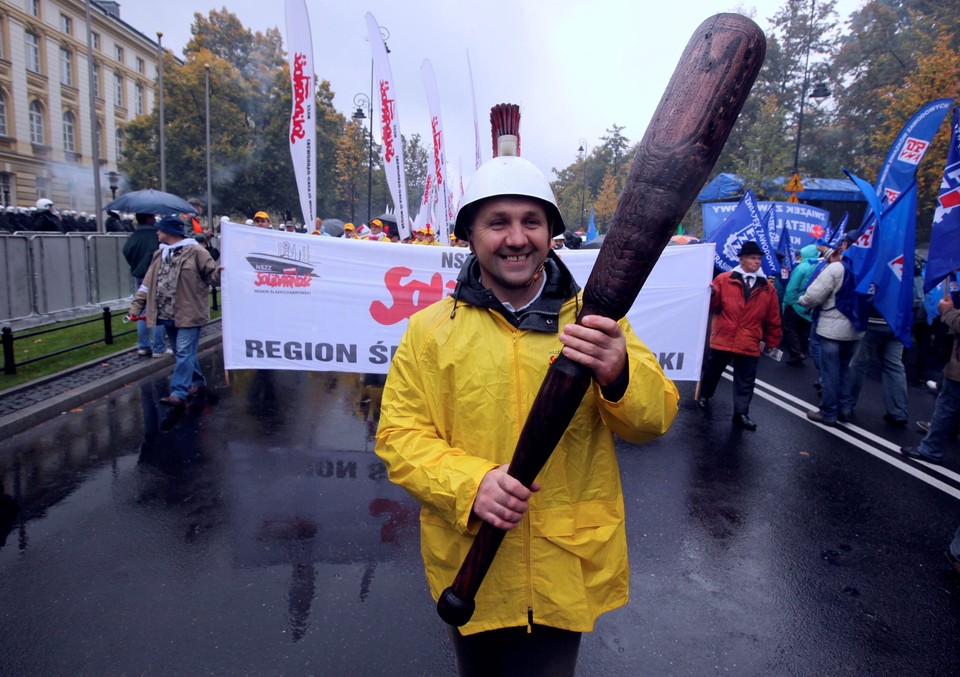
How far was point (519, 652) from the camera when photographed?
1800 millimetres

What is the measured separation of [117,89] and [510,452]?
61221 mm

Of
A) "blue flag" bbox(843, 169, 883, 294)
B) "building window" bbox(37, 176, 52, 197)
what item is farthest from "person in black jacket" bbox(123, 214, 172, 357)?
"building window" bbox(37, 176, 52, 197)

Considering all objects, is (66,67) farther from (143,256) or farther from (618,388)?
(618,388)

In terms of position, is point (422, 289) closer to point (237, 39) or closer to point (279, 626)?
point (279, 626)

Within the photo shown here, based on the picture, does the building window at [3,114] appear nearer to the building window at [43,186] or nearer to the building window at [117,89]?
the building window at [43,186]

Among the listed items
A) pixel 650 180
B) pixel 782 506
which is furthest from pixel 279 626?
pixel 782 506

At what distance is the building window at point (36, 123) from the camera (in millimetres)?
40884

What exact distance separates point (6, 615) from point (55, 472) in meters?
2.09

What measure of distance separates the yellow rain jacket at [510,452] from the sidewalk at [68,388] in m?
5.68

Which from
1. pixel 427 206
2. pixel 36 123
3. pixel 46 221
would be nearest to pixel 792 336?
pixel 427 206

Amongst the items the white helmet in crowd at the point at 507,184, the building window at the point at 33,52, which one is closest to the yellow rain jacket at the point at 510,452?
the white helmet in crowd at the point at 507,184

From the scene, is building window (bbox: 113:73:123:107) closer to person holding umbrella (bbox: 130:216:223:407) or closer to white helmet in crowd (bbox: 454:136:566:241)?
person holding umbrella (bbox: 130:216:223:407)

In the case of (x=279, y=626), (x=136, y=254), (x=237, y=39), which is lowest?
(x=279, y=626)

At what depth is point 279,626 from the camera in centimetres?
303
